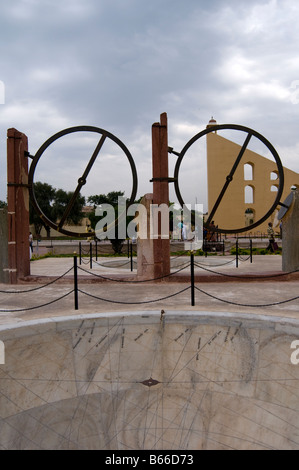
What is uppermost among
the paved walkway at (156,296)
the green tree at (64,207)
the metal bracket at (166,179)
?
the green tree at (64,207)

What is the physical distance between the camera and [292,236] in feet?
26.8

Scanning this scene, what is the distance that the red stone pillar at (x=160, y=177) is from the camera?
25.1ft

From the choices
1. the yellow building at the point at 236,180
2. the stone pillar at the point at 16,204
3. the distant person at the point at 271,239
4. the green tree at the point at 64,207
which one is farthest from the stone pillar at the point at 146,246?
the green tree at the point at 64,207

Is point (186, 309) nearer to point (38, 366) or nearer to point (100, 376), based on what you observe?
point (100, 376)

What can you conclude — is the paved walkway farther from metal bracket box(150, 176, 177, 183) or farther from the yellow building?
the yellow building

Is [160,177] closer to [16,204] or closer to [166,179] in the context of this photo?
[166,179]

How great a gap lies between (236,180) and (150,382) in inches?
1080

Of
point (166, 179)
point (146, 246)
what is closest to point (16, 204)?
point (146, 246)

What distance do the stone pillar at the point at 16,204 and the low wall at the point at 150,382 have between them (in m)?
3.80

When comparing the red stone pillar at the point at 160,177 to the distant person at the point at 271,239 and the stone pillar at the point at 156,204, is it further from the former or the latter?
the distant person at the point at 271,239

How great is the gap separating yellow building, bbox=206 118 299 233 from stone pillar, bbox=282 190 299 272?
21.6m

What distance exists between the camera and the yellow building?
29491 millimetres
